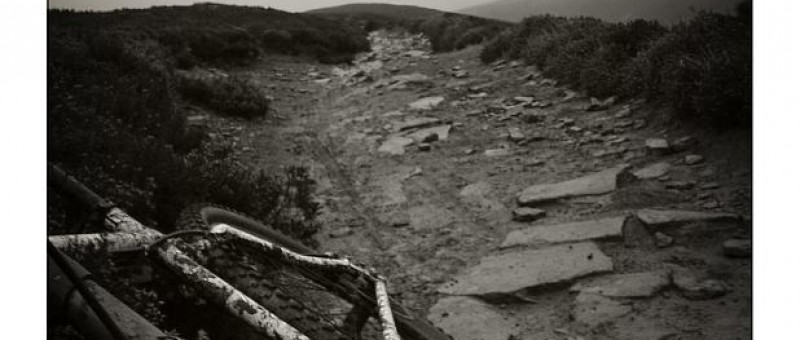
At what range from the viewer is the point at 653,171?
4770mm

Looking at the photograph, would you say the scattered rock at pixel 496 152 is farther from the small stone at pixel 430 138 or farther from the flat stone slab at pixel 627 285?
the flat stone slab at pixel 627 285

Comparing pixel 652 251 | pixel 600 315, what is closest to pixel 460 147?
pixel 652 251

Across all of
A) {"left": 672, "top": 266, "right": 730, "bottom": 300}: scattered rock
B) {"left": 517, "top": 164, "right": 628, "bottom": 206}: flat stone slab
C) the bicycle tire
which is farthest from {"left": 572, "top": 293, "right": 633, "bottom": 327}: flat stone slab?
{"left": 517, "top": 164, "right": 628, "bottom": 206}: flat stone slab

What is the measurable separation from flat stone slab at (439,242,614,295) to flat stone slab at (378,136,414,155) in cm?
292

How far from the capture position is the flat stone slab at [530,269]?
352cm

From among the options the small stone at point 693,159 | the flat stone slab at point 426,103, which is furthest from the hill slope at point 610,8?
the flat stone slab at point 426,103

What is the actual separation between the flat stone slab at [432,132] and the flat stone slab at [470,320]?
374cm

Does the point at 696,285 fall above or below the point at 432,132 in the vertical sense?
below

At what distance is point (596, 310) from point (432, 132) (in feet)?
14.2

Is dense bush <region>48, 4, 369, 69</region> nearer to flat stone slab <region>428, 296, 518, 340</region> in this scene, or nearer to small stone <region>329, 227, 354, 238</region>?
small stone <region>329, 227, 354, 238</region>

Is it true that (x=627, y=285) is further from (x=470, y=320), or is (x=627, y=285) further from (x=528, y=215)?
(x=528, y=215)

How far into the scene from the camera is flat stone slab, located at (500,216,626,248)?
13.0 ft

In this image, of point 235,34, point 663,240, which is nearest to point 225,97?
point 235,34

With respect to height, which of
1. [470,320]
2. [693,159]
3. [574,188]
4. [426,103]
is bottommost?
[470,320]
